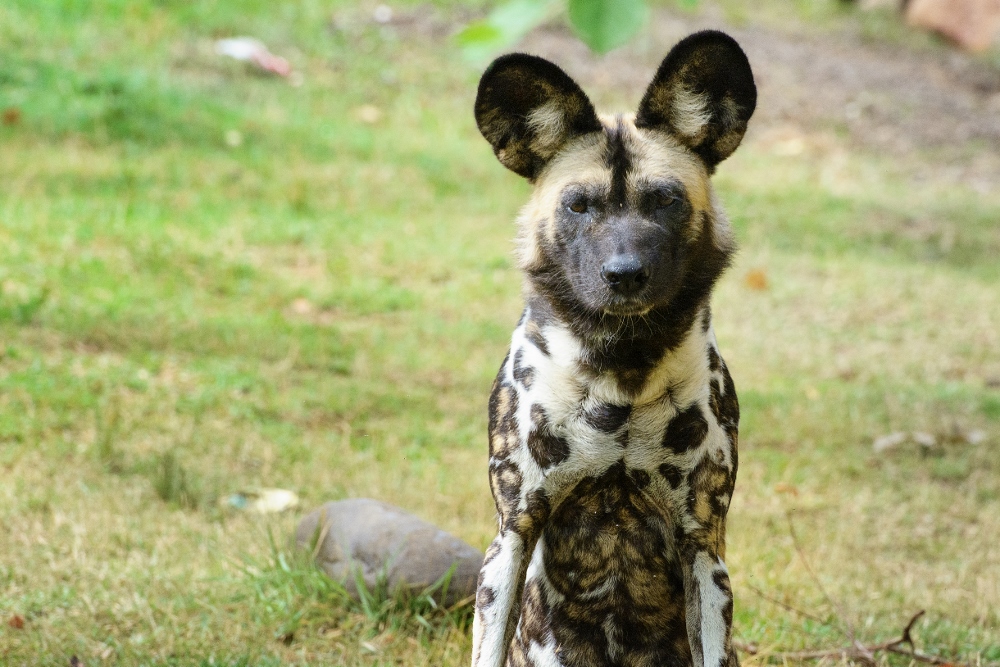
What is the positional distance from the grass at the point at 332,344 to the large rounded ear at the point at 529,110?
154 centimetres

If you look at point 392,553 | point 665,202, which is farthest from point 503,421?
point 392,553

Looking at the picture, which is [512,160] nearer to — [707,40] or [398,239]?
[707,40]

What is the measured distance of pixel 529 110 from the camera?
8.87ft

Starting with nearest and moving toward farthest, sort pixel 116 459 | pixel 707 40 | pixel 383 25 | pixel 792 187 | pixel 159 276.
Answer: pixel 707 40 → pixel 116 459 → pixel 159 276 → pixel 792 187 → pixel 383 25

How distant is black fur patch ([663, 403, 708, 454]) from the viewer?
2613mm

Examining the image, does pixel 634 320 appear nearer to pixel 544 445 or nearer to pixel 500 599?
pixel 544 445

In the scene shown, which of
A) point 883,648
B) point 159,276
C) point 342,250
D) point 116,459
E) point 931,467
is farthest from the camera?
point 342,250

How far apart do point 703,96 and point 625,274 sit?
1.66 ft

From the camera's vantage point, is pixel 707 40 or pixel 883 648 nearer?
pixel 707 40

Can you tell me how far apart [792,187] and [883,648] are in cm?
602

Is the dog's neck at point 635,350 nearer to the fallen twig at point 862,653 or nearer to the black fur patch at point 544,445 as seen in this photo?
the black fur patch at point 544,445

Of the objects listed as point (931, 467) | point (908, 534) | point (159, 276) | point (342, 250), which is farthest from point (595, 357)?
point (342, 250)

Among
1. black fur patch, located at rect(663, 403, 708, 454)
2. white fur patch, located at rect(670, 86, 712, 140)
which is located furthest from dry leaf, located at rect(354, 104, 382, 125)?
black fur patch, located at rect(663, 403, 708, 454)

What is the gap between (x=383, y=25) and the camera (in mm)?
10523
